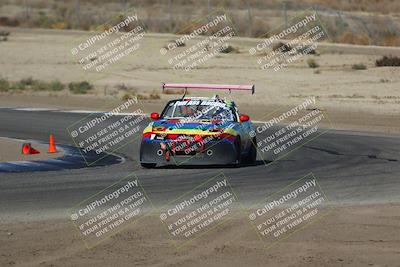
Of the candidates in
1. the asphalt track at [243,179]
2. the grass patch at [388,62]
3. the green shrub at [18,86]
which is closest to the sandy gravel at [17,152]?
the asphalt track at [243,179]

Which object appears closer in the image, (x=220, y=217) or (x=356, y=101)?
(x=220, y=217)

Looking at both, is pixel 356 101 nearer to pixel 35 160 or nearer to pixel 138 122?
pixel 138 122

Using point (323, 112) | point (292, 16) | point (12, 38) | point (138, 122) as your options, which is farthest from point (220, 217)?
point (292, 16)

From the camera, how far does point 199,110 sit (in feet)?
70.9

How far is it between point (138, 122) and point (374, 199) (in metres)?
15.4

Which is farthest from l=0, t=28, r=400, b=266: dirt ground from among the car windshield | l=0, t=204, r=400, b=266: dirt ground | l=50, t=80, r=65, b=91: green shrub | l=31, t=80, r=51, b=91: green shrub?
the car windshield

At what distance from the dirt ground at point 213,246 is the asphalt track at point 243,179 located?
1.51m

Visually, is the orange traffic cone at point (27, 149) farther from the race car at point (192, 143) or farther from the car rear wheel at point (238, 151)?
the car rear wheel at point (238, 151)

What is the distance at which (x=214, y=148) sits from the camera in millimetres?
20375

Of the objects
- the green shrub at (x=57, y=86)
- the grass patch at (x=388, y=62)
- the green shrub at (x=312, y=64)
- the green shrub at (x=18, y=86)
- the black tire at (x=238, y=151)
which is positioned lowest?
the grass patch at (x=388, y=62)

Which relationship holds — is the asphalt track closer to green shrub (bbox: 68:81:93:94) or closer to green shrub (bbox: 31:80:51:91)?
green shrub (bbox: 68:81:93:94)

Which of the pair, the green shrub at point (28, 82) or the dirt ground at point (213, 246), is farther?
the green shrub at point (28, 82)

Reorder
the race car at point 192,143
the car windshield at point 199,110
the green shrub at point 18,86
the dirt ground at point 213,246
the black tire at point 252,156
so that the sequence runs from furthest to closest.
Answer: the green shrub at point 18,86 < the black tire at point 252,156 < the car windshield at point 199,110 < the race car at point 192,143 < the dirt ground at point 213,246

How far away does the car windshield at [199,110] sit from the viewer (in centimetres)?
2139
